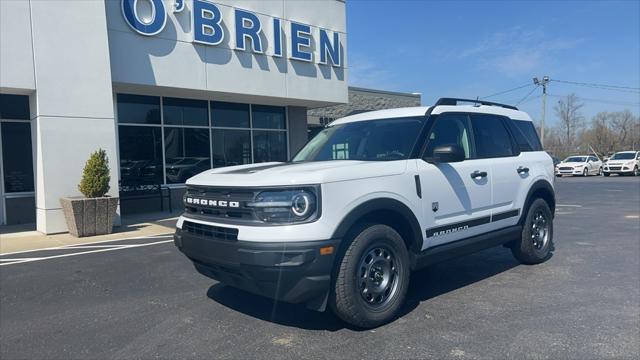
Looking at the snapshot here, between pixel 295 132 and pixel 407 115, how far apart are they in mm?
11679

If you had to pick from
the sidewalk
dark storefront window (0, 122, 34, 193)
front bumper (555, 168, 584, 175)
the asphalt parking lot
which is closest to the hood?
the asphalt parking lot

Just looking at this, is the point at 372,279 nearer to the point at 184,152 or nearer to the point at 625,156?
the point at 184,152

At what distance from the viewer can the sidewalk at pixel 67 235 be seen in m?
8.17

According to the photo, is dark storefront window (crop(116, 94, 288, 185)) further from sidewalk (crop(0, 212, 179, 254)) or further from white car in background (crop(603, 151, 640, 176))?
white car in background (crop(603, 151, 640, 176))

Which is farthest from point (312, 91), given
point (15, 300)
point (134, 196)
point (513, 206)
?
point (15, 300)

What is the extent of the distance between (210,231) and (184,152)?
33.9ft

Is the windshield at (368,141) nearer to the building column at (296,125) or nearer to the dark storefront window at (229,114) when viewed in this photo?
the dark storefront window at (229,114)

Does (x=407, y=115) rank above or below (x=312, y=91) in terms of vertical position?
below

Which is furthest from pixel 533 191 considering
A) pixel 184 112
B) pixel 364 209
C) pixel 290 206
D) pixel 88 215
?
pixel 184 112

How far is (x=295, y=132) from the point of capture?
1620 cm

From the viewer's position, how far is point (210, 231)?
Answer: 384 centimetres

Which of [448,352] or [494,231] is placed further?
[494,231]

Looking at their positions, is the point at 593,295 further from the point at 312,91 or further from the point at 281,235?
the point at 312,91

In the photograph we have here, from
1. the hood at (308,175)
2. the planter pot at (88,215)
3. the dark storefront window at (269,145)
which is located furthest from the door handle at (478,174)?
the dark storefront window at (269,145)
